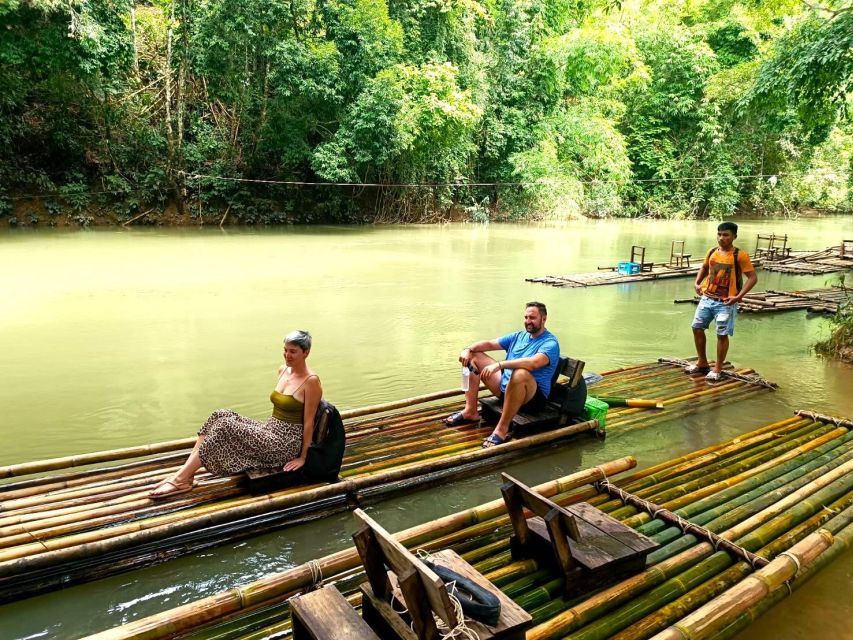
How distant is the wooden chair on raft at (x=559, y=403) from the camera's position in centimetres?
453

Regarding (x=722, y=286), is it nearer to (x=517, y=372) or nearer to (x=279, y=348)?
(x=517, y=372)

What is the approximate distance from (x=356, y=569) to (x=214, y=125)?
21.2m

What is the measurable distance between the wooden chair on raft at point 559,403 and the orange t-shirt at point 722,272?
2130 millimetres

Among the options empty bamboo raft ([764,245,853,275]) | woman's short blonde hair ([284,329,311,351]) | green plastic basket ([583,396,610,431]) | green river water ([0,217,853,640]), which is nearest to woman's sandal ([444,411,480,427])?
green river water ([0,217,853,640])

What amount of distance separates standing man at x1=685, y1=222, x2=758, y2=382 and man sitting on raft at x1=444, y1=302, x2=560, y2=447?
2.31 metres

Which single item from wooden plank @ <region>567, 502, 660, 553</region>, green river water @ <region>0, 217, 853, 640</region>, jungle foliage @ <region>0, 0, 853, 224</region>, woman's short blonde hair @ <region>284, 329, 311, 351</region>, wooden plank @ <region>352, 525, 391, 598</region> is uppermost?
jungle foliage @ <region>0, 0, 853, 224</region>

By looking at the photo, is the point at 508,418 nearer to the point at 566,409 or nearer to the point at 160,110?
the point at 566,409

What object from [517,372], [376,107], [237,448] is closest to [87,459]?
[237,448]

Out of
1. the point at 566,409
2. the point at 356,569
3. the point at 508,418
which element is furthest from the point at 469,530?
the point at 566,409

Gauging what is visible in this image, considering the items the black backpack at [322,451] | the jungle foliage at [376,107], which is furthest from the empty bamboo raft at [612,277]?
the black backpack at [322,451]

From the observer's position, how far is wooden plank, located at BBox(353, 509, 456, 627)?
185 cm

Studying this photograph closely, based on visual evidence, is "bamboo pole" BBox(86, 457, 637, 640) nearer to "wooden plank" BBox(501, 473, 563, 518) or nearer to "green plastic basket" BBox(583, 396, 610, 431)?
"wooden plank" BBox(501, 473, 563, 518)

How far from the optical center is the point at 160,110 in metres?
20.6

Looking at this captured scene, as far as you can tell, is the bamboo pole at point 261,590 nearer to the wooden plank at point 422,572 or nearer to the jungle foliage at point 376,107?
the wooden plank at point 422,572
